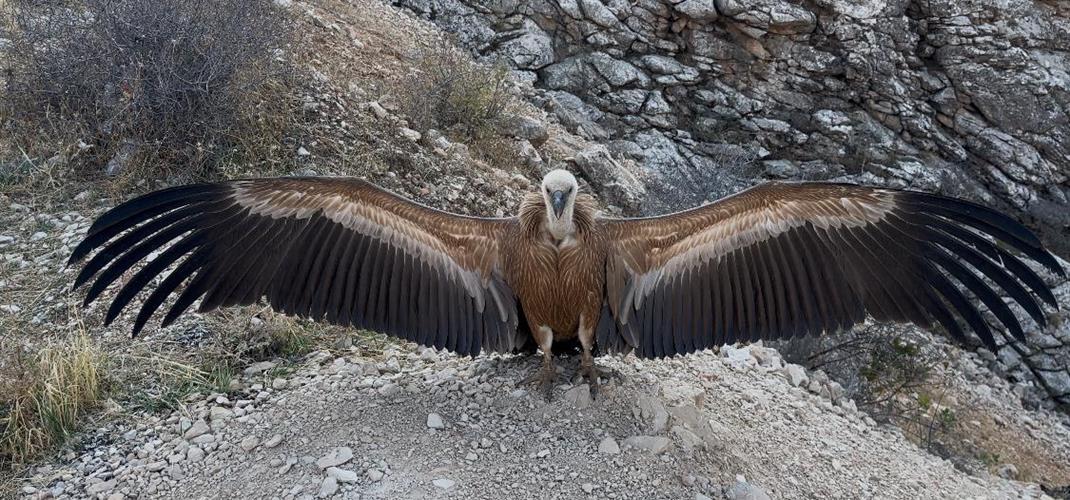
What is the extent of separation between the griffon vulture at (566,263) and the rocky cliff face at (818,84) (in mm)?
8332

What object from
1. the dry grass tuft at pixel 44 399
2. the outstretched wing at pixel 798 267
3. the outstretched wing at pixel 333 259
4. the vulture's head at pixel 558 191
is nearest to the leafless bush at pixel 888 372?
the outstretched wing at pixel 798 267

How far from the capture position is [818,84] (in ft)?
48.0

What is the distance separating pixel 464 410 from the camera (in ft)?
14.6

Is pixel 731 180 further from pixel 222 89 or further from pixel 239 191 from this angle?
pixel 239 191

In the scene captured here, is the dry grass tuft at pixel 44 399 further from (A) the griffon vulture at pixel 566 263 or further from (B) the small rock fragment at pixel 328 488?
(B) the small rock fragment at pixel 328 488

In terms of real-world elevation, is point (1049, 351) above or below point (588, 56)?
below

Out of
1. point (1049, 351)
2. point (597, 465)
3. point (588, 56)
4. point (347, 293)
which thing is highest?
point (588, 56)

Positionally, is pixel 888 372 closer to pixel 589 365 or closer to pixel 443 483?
pixel 589 365

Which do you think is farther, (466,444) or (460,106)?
(460,106)

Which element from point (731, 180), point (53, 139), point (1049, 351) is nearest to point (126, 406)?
point (53, 139)

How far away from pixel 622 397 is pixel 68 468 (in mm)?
2810

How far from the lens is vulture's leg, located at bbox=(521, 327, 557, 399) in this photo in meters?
4.54

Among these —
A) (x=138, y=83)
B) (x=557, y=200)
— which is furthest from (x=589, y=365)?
(x=138, y=83)

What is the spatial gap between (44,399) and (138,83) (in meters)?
2.94
